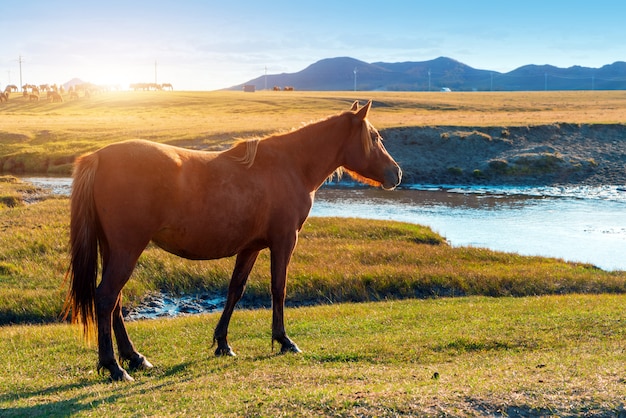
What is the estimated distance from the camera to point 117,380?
797 cm

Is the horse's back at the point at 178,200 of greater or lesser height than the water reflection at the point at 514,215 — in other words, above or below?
above

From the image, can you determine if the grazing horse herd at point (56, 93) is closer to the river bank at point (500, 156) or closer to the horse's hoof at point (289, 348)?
the river bank at point (500, 156)

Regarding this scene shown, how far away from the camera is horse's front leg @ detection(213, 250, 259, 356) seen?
943 cm

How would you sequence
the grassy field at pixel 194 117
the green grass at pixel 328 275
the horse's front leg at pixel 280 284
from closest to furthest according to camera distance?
the horse's front leg at pixel 280 284 < the green grass at pixel 328 275 < the grassy field at pixel 194 117

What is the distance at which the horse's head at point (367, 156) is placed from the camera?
10.0 m

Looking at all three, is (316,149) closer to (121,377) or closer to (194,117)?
(121,377)

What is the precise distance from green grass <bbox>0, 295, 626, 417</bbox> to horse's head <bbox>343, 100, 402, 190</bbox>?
2.42 metres

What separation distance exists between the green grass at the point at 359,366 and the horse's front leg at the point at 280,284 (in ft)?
0.87

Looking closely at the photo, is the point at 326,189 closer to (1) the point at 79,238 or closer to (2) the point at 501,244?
(2) the point at 501,244

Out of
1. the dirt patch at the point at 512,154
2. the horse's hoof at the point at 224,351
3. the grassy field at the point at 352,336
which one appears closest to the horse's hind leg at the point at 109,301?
the grassy field at the point at 352,336

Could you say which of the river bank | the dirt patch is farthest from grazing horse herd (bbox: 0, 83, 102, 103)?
the dirt patch

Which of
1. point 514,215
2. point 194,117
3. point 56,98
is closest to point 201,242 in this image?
point 514,215

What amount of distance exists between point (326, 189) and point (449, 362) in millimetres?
30511

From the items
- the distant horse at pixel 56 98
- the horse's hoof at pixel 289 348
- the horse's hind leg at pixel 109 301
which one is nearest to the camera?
the horse's hind leg at pixel 109 301
